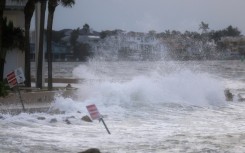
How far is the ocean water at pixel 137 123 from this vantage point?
16953mm

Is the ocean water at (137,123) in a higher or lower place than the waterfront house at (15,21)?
lower

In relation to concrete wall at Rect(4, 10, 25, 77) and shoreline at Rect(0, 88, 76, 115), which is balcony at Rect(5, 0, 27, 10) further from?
shoreline at Rect(0, 88, 76, 115)

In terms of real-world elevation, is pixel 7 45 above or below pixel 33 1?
below

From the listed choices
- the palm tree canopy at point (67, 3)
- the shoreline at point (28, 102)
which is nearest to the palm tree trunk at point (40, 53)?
the palm tree canopy at point (67, 3)

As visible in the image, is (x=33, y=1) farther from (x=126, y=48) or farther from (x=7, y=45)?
(x=126, y=48)

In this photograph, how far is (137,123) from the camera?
951 inches

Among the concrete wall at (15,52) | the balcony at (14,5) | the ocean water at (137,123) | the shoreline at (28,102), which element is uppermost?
the balcony at (14,5)

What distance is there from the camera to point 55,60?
136750 mm

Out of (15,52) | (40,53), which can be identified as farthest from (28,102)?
(15,52)

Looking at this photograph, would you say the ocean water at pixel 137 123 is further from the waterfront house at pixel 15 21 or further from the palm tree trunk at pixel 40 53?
the waterfront house at pixel 15 21

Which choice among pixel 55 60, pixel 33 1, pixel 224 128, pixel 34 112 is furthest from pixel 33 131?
pixel 55 60

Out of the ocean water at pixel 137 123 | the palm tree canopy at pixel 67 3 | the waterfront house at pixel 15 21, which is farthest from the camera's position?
the waterfront house at pixel 15 21

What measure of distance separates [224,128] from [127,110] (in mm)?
8580

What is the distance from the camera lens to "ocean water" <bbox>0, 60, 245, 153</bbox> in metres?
17.0
